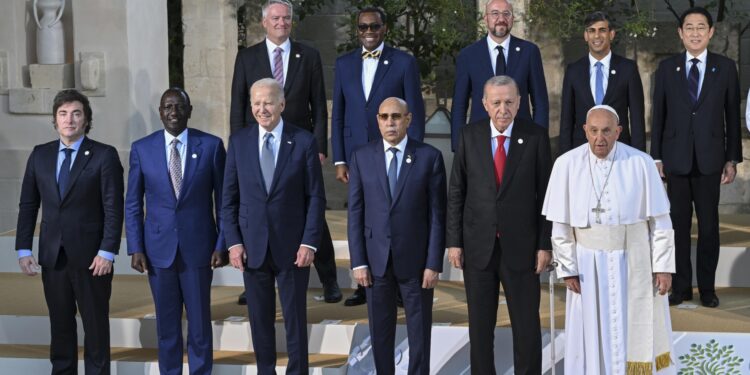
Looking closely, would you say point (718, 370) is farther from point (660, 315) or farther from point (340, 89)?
point (340, 89)

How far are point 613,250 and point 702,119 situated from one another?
1.55m

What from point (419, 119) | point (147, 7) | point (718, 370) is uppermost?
point (147, 7)

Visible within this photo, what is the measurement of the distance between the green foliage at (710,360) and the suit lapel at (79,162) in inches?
124

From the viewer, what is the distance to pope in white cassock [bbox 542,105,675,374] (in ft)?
21.2

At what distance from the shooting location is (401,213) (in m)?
6.71

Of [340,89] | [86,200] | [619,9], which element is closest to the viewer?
[86,200]

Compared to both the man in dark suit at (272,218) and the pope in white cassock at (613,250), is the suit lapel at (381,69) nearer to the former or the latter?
the man in dark suit at (272,218)

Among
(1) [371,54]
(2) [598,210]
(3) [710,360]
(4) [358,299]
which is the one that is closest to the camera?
(2) [598,210]

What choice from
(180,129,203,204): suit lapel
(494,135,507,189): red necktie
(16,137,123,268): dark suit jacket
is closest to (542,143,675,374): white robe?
(494,135,507,189): red necktie

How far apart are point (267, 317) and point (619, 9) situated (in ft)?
20.5

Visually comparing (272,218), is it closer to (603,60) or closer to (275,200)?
(275,200)

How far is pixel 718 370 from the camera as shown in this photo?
7109 mm

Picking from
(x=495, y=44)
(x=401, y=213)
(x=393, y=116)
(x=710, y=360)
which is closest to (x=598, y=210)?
(x=401, y=213)

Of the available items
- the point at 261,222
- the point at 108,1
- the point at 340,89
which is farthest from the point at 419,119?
the point at 108,1
